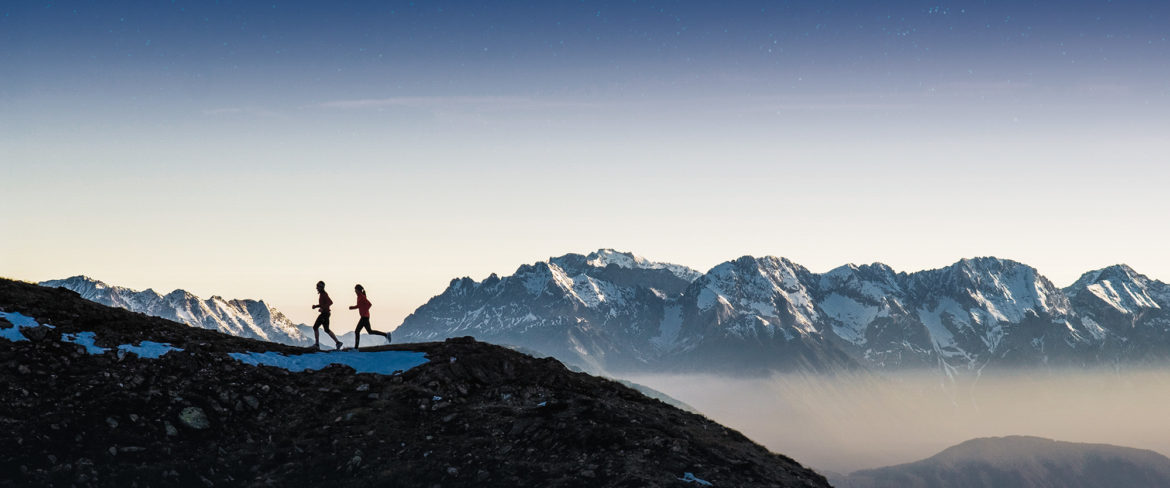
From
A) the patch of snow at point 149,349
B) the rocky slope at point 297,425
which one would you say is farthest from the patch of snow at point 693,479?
the patch of snow at point 149,349

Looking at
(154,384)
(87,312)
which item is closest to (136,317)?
(87,312)

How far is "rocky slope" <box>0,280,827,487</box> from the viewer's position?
1148 inches

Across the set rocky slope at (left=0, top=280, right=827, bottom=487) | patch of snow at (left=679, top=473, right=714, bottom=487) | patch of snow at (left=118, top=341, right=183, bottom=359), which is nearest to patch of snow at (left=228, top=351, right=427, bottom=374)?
rocky slope at (left=0, top=280, right=827, bottom=487)

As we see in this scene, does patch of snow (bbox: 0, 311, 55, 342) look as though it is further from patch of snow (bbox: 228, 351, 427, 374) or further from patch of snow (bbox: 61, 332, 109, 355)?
patch of snow (bbox: 228, 351, 427, 374)

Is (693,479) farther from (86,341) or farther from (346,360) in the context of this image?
(86,341)

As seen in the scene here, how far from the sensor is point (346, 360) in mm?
41406

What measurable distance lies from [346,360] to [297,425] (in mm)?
7902

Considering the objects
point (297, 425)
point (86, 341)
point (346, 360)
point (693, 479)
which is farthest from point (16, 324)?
point (693, 479)

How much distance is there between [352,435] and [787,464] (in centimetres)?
1783

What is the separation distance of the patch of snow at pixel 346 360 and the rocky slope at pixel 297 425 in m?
0.32

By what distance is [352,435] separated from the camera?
32906mm

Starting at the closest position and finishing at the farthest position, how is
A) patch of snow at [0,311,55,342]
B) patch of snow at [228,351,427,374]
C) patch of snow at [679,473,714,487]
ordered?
patch of snow at [679,473,714,487]
patch of snow at [0,311,55,342]
patch of snow at [228,351,427,374]

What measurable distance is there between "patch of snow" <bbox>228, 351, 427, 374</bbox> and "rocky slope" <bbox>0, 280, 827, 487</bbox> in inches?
12.5

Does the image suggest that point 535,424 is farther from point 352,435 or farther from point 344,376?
point 344,376
